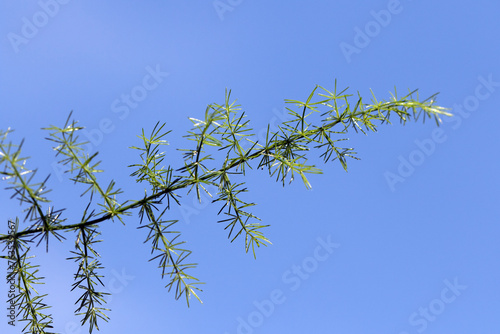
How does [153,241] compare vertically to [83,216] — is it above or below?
below

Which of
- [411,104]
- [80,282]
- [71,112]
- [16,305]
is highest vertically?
[71,112]

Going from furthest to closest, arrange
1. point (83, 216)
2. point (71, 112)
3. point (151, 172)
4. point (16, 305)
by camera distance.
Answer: point (16, 305) → point (151, 172) → point (83, 216) → point (71, 112)

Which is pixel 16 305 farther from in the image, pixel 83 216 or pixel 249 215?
pixel 249 215

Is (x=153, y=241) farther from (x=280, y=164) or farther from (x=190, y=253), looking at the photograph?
(x=280, y=164)

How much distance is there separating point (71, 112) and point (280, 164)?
0.54m

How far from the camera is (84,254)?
1533 millimetres

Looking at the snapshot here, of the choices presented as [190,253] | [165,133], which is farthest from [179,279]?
[165,133]

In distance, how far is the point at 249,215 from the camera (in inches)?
61.7

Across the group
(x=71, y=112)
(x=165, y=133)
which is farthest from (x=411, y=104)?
(x=71, y=112)

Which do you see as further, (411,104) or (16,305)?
(16,305)

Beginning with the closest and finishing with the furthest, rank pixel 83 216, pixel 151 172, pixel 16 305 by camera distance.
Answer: pixel 83 216, pixel 151 172, pixel 16 305

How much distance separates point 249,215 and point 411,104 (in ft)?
1.71

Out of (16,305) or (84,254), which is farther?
(16,305)

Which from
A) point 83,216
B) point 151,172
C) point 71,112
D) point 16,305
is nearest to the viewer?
point 71,112
